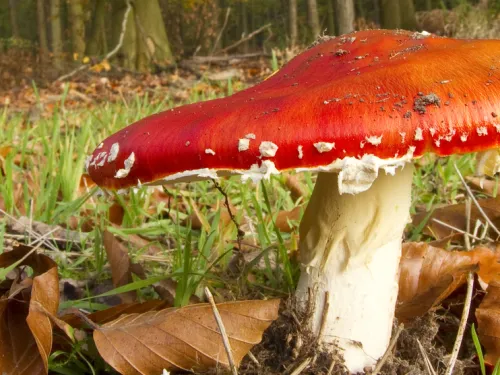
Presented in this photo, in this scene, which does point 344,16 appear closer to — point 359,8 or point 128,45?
point 128,45

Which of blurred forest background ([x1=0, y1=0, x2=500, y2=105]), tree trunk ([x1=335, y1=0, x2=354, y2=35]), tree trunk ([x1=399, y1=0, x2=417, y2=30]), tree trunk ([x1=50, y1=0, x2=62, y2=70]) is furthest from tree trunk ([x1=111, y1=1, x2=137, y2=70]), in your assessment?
tree trunk ([x1=399, y1=0, x2=417, y2=30])

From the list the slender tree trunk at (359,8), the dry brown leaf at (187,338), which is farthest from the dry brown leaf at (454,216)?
the slender tree trunk at (359,8)

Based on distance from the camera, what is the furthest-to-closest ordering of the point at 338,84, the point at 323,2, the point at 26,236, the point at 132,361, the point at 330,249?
the point at 323,2
the point at 26,236
the point at 330,249
the point at 132,361
the point at 338,84

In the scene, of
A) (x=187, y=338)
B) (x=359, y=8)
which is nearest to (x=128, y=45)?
(x=187, y=338)

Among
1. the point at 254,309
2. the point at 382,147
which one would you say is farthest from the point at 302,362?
the point at 382,147

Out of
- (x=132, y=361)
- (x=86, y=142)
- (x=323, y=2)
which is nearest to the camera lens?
(x=132, y=361)

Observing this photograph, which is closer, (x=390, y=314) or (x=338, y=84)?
(x=338, y=84)

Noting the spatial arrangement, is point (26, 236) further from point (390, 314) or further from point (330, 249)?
point (390, 314)
